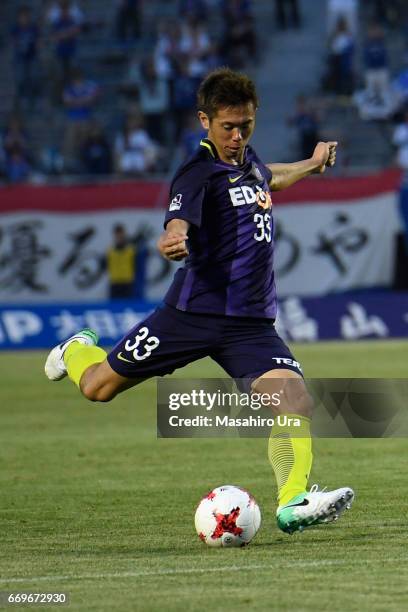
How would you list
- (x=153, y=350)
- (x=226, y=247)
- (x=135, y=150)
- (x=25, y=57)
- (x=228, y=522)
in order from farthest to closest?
(x=25, y=57) < (x=135, y=150) < (x=153, y=350) < (x=226, y=247) < (x=228, y=522)

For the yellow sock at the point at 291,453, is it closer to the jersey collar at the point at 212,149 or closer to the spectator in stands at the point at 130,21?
the jersey collar at the point at 212,149

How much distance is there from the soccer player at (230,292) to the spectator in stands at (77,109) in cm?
2082

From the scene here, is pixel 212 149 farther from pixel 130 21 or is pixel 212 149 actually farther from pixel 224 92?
pixel 130 21

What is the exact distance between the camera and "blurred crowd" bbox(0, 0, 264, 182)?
92.7ft

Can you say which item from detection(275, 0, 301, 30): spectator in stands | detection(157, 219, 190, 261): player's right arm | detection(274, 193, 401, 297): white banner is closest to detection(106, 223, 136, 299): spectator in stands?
detection(274, 193, 401, 297): white banner

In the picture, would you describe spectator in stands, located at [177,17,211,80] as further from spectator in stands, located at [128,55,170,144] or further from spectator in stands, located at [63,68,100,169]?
spectator in stands, located at [63,68,100,169]

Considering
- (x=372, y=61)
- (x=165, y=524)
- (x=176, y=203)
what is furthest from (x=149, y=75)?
(x=176, y=203)

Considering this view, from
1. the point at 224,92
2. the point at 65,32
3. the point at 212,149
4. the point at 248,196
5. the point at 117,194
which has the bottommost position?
the point at 117,194

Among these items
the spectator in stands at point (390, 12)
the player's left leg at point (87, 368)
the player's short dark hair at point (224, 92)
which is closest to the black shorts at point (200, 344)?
the player's left leg at point (87, 368)

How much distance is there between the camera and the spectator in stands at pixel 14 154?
28.2 meters

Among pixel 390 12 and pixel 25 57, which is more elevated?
pixel 390 12

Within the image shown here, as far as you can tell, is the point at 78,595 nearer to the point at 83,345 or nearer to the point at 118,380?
the point at 118,380

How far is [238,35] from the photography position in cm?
Result: 3033

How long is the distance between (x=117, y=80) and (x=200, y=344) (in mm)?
24130
